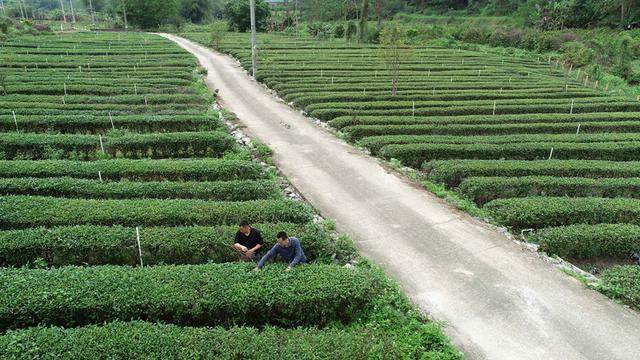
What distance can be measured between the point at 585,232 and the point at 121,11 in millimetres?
106074

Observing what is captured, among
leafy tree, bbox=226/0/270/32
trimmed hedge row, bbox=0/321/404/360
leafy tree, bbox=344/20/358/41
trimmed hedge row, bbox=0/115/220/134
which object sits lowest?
trimmed hedge row, bbox=0/321/404/360

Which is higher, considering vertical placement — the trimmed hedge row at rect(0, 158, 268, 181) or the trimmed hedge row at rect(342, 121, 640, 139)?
the trimmed hedge row at rect(342, 121, 640, 139)

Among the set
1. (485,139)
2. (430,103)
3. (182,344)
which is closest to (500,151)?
(485,139)

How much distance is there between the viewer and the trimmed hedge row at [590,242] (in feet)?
44.1

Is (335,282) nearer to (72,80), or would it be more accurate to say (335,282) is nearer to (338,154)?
(338,154)

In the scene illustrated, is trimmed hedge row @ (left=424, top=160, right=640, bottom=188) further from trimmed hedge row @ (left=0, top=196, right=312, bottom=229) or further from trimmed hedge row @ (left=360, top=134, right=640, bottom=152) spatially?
trimmed hedge row @ (left=0, top=196, right=312, bottom=229)

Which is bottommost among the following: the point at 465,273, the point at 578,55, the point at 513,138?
the point at 465,273

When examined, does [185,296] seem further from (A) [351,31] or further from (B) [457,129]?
(A) [351,31]

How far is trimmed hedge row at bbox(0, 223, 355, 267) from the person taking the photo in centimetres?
1170

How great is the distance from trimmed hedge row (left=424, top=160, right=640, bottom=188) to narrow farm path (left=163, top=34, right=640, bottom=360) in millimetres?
1604

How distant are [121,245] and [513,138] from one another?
60.8 ft

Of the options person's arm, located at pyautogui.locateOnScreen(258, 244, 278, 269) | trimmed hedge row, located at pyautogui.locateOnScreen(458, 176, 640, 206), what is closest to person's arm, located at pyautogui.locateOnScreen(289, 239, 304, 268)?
person's arm, located at pyautogui.locateOnScreen(258, 244, 278, 269)

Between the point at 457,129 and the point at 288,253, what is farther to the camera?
the point at 457,129

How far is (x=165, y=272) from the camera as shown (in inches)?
418
